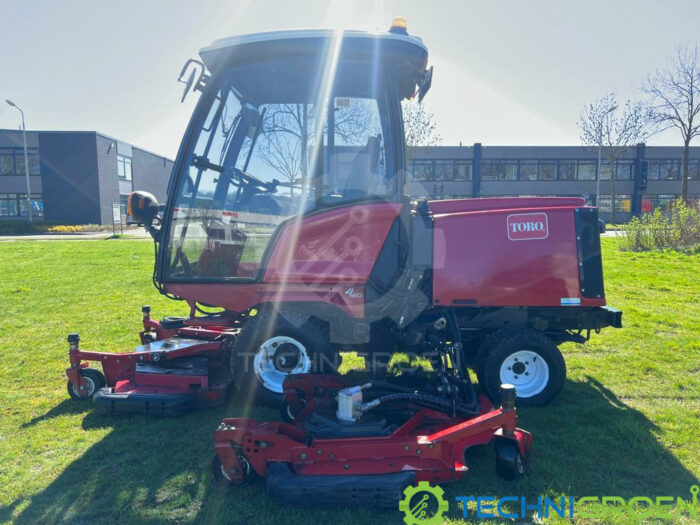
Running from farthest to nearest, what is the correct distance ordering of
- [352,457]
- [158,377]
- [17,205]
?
[17,205] < [158,377] < [352,457]

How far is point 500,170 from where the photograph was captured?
40.8m

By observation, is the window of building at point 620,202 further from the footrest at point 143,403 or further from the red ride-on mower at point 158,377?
the footrest at point 143,403

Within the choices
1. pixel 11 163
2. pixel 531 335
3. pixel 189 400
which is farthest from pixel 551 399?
pixel 11 163

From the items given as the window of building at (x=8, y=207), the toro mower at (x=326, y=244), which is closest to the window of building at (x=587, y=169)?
the toro mower at (x=326, y=244)

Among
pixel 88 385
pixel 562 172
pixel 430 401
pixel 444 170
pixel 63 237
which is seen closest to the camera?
pixel 430 401

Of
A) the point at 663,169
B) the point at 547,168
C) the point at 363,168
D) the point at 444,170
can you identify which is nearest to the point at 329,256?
the point at 363,168

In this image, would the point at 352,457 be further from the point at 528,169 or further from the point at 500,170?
the point at 528,169

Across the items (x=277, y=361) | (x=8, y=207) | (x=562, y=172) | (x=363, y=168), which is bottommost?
(x=277, y=361)

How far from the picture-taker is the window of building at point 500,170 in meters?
40.5

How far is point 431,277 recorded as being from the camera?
3992 millimetres

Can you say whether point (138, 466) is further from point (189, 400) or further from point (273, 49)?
point (273, 49)

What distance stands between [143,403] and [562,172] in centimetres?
4287

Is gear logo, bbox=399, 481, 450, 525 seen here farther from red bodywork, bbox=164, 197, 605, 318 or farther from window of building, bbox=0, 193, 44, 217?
window of building, bbox=0, 193, 44, 217

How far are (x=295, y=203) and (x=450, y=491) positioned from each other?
2331mm
